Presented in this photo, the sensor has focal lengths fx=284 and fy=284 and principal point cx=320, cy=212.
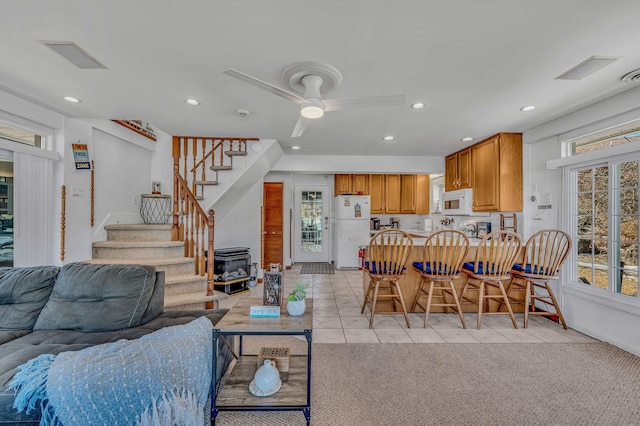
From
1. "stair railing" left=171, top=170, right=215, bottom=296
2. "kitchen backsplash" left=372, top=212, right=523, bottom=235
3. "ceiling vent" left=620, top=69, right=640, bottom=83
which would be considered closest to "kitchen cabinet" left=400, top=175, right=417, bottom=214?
"kitchen backsplash" left=372, top=212, right=523, bottom=235

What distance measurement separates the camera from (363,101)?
201 centimetres

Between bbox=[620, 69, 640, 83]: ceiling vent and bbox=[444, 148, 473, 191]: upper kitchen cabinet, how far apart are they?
2.13m

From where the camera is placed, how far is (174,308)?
2.98 meters

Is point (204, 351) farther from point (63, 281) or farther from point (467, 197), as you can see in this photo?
point (467, 197)

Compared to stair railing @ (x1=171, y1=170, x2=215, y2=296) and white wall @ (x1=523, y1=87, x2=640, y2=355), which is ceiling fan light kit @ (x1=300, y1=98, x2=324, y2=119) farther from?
white wall @ (x1=523, y1=87, x2=640, y2=355)

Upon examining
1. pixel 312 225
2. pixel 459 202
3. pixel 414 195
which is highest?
pixel 414 195

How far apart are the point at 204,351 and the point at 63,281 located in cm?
136

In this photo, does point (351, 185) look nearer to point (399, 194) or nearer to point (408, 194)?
point (399, 194)

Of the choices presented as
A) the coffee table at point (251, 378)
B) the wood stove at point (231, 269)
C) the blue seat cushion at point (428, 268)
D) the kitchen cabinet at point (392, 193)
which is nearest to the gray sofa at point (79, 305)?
the coffee table at point (251, 378)

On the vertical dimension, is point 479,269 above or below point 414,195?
below

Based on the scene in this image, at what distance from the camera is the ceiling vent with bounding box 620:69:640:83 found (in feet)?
7.00

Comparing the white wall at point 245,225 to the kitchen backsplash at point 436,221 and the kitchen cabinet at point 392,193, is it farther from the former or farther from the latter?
the kitchen backsplash at point 436,221

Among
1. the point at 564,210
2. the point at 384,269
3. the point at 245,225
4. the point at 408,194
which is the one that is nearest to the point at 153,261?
the point at 245,225

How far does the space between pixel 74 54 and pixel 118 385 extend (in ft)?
6.91
